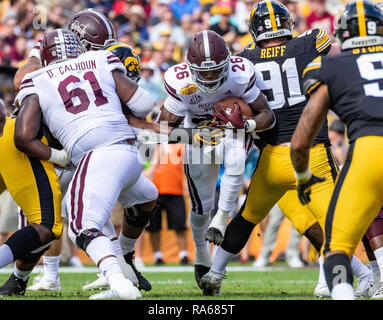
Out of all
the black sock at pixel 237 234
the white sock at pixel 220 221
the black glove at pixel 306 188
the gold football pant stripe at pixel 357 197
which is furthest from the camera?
the black sock at pixel 237 234

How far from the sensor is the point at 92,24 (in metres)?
6.28

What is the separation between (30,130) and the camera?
4965 millimetres

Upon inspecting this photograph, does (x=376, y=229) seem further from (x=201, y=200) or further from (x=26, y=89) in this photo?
(x=26, y=89)

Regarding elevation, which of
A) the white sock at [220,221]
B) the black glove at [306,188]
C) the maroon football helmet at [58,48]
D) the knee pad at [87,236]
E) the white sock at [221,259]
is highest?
the maroon football helmet at [58,48]

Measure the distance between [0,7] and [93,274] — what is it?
31.6ft

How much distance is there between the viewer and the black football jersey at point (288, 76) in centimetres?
561

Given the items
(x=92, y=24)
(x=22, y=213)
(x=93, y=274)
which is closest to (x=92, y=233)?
(x=22, y=213)

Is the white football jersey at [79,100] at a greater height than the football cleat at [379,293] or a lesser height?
greater

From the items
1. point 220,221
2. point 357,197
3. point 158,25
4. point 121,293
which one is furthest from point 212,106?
point 158,25

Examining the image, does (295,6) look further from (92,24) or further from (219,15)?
(92,24)

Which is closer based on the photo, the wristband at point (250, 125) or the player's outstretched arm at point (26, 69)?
the wristband at point (250, 125)

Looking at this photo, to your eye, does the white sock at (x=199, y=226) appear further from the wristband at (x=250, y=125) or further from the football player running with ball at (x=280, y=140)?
the wristband at (x=250, y=125)

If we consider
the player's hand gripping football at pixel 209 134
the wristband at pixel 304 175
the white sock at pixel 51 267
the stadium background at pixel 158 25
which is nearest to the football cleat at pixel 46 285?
the white sock at pixel 51 267

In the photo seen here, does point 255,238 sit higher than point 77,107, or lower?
lower
